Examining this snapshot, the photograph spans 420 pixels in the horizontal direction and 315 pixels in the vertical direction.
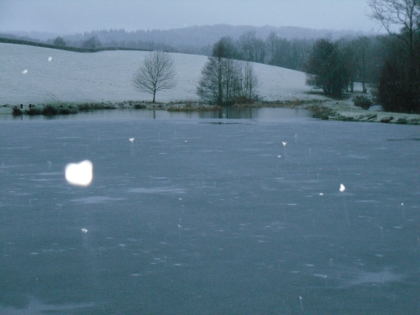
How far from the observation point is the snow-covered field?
73.2 meters

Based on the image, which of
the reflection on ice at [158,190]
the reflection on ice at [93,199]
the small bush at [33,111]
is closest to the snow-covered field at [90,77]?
the small bush at [33,111]

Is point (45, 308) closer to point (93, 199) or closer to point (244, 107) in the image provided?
point (93, 199)

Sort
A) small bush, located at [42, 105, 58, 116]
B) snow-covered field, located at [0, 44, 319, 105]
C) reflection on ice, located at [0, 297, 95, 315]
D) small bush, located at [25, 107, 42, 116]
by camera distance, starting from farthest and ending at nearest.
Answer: snow-covered field, located at [0, 44, 319, 105] → small bush, located at [42, 105, 58, 116] → small bush, located at [25, 107, 42, 116] → reflection on ice, located at [0, 297, 95, 315]

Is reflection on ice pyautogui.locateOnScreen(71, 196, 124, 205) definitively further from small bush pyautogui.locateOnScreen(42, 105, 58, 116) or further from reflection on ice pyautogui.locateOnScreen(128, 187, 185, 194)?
small bush pyautogui.locateOnScreen(42, 105, 58, 116)

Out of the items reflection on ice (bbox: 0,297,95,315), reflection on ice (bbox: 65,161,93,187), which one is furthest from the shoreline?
reflection on ice (bbox: 0,297,95,315)

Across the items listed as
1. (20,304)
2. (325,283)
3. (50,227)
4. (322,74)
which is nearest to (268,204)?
(50,227)

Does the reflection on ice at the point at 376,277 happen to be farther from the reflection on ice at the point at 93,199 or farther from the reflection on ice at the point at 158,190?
the reflection on ice at the point at 158,190

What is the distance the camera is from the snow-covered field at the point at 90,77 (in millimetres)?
73250

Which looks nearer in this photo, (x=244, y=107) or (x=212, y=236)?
(x=212, y=236)

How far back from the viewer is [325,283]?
20.9 ft

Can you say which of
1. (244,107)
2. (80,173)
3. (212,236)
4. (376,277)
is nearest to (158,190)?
(80,173)

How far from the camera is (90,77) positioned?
88438 millimetres

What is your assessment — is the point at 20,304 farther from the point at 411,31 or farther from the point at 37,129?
the point at 411,31

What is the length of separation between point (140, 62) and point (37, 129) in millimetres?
72106
